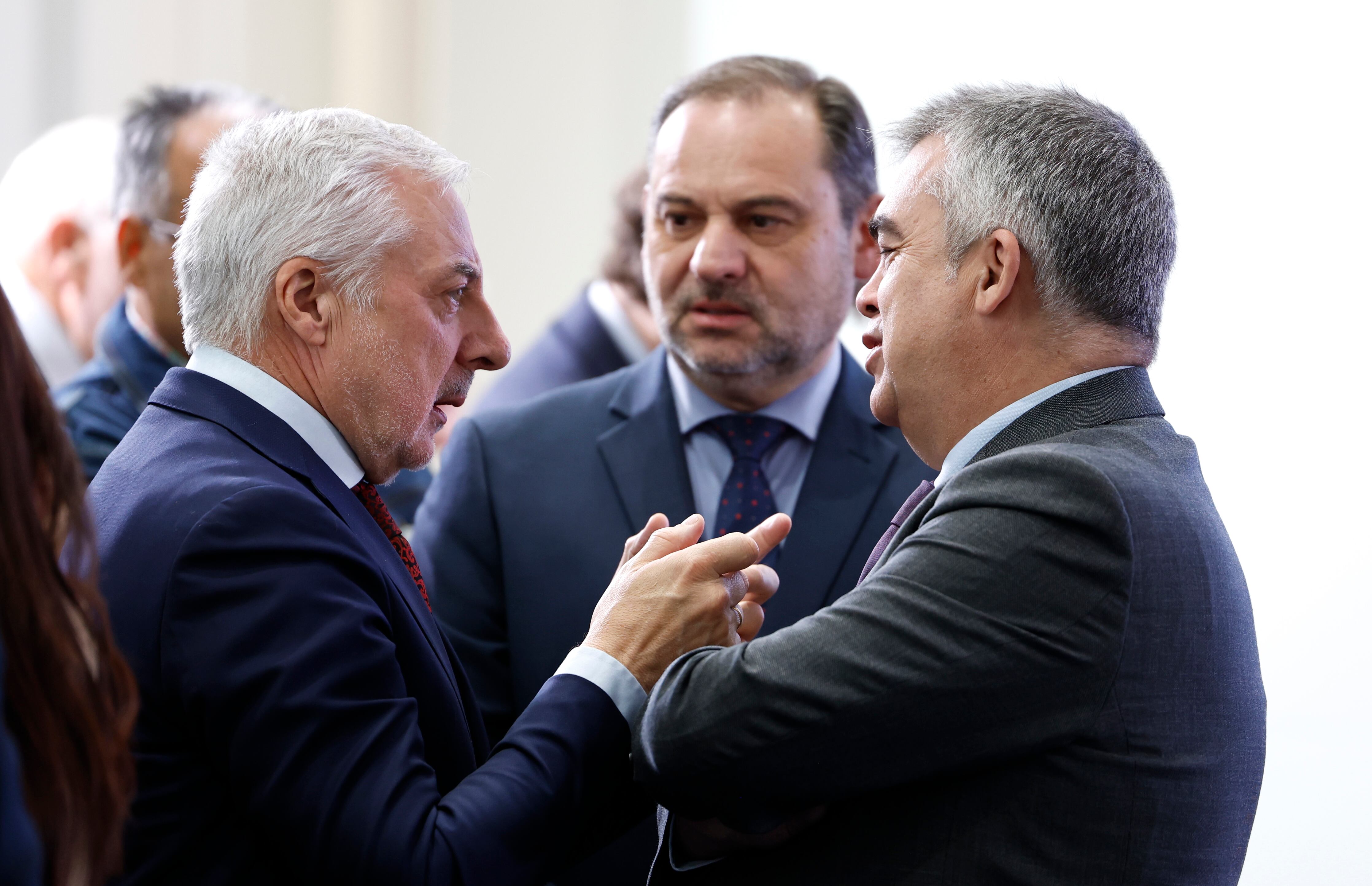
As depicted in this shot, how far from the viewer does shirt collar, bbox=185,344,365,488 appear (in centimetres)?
145

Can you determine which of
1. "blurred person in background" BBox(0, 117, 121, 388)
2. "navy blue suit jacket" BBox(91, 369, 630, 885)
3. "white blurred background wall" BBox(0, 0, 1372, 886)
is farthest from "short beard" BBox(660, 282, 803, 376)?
"blurred person in background" BBox(0, 117, 121, 388)

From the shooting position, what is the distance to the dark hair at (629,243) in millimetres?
3395

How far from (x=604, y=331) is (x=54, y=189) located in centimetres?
144

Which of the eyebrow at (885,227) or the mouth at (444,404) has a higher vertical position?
the eyebrow at (885,227)

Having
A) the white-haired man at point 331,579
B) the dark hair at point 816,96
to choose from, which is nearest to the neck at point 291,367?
the white-haired man at point 331,579

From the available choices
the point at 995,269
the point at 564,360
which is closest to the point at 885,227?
the point at 995,269

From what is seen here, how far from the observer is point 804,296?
2127mm

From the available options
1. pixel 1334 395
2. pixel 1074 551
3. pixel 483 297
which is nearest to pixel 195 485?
pixel 483 297

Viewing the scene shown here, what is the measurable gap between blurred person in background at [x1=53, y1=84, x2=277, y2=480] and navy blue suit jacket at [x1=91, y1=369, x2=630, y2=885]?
4.19 feet

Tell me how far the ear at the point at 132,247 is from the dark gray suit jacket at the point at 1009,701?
6.25ft

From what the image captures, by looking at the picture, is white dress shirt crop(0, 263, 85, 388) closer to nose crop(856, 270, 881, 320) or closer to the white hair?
Result: the white hair

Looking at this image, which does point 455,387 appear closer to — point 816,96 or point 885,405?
point 885,405

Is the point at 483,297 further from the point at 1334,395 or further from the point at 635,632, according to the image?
the point at 1334,395

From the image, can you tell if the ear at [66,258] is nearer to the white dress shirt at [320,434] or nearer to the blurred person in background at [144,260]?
the blurred person in background at [144,260]
